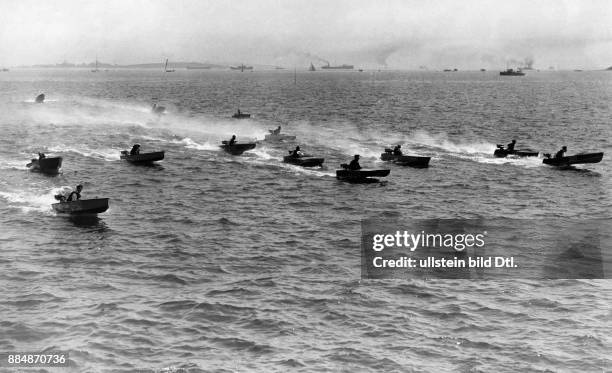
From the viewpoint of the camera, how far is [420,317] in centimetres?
3247

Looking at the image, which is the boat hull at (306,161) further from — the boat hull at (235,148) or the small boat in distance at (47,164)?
the small boat in distance at (47,164)

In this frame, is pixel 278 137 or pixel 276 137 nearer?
pixel 276 137

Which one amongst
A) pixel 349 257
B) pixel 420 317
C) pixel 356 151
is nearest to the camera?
pixel 420 317

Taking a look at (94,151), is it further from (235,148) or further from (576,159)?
(576,159)

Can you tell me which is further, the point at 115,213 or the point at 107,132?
the point at 107,132

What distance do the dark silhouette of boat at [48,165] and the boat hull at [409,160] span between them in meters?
37.0

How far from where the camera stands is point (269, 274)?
38.3m

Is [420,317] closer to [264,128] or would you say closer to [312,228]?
[312,228]

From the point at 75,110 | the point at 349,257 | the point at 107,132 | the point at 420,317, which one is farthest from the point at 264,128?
the point at 420,317

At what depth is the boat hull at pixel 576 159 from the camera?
71.7 meters

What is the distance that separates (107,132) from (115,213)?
53928 mm

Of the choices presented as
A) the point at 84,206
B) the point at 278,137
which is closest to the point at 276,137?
the point at 278,137

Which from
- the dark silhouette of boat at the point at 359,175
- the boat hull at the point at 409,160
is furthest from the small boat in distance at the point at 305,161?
the boat hull at the point at 409,160

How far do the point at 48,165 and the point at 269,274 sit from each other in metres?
37.6
